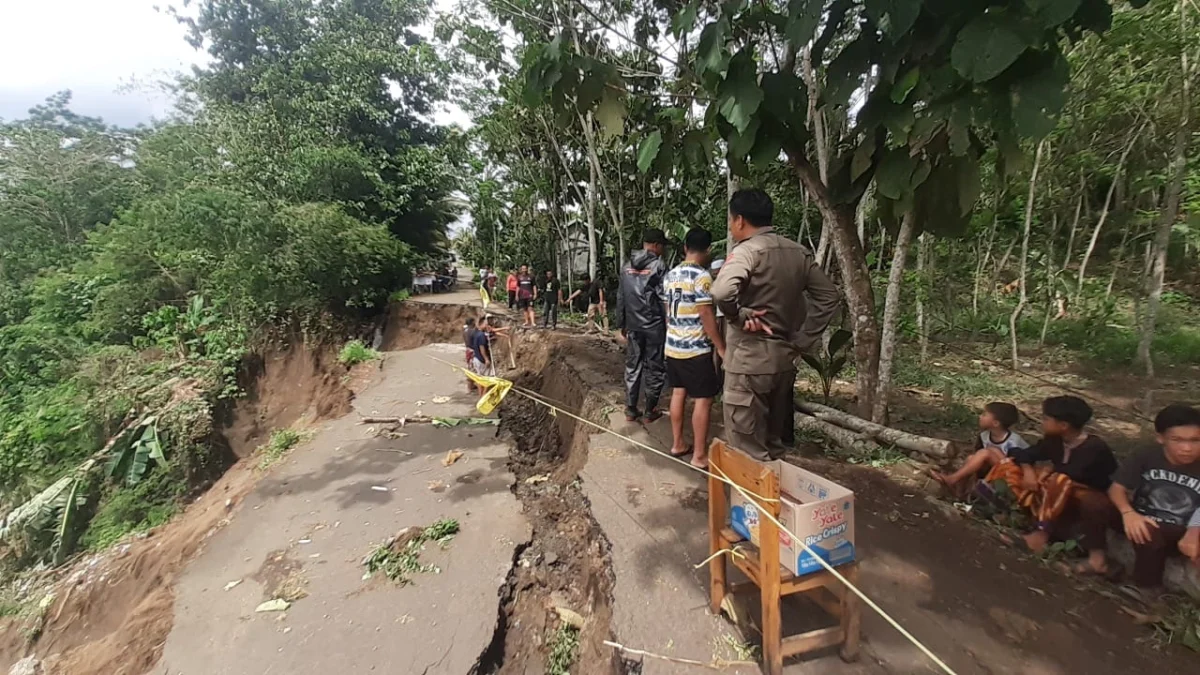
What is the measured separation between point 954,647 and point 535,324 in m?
11.0

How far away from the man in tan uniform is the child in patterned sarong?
1450 mm

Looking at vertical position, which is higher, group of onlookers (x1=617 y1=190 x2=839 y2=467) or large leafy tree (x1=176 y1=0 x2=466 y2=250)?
large leafy tree (x1=176 y1=0 x2=466 y2=250)

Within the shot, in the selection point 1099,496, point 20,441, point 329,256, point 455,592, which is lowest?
point 20,441

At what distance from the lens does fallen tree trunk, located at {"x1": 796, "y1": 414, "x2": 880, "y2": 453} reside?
4.22 metres

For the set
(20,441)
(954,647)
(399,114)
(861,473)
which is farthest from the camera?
(399,114)

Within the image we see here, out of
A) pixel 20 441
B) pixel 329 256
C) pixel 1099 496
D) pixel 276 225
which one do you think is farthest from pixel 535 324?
pixel 1099 496

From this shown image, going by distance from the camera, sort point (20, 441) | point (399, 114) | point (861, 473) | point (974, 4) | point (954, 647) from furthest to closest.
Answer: point (399, 114) < point (20, 441) < point (861, 473) < point (954, 647) < point (974, 4)

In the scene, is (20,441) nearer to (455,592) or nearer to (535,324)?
(535,324)

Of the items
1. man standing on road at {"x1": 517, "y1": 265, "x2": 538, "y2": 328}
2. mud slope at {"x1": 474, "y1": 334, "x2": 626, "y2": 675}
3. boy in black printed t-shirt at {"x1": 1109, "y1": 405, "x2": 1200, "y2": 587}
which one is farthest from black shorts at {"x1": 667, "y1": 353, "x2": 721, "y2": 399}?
man standing on road at {"x1": 517, "y1": 265, "x2": 538, "y2": 328}

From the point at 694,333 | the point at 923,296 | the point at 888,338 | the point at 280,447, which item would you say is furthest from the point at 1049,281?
the point at 280,447

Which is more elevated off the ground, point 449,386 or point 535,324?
point 535,324

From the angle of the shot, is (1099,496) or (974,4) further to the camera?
(1099,496)

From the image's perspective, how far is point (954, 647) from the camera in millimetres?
2189

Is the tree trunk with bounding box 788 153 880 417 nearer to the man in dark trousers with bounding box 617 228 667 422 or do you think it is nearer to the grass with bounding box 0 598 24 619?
the man in dark trousers with bounding box 617 228 667 422
